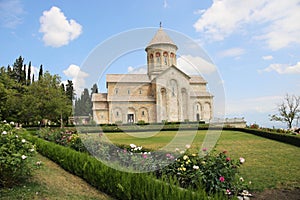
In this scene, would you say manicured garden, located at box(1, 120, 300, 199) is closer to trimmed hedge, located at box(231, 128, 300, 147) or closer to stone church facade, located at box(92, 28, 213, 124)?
trimmed hedge, located at box(231, 128, 300, 147)

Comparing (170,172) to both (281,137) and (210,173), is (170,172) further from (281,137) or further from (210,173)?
(281,137)

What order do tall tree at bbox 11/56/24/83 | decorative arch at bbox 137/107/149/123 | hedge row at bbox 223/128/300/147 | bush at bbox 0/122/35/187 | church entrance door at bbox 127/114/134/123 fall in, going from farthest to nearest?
tall tree at bbox 11/56/24/83
decorative arch at bbox 137/107/149/123
church entrance door at bbox 127/114/134/123
hedge row at bbox 223/128/300/147
bush at bbox 0/122/35/187

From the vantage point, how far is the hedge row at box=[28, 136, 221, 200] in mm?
3566

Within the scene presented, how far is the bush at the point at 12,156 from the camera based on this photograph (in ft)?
16.2

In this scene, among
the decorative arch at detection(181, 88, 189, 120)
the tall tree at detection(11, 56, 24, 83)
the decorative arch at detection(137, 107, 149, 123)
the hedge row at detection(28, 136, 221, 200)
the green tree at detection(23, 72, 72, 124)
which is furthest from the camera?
the tall tree at detection(11, 56, 24, 83)

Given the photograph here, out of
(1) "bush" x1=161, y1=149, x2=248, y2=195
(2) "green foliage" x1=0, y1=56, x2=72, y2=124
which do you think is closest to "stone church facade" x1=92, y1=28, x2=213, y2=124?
(2) "green foliage" x1=0, y1=56, x2=72, y2=124

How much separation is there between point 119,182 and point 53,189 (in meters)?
1.81

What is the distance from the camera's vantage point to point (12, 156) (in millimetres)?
5109

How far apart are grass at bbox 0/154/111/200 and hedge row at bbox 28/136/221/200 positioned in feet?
0.68

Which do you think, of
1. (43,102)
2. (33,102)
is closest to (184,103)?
(43,102)

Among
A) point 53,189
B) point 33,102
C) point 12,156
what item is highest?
point 33,102

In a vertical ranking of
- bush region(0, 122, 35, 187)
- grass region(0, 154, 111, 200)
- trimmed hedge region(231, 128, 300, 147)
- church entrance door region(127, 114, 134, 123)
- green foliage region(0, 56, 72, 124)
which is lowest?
grass region(0, 154, 111, 200)

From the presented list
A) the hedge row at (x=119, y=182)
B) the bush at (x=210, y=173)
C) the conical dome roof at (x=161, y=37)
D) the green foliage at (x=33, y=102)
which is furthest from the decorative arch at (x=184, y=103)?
the bush at (x=210, y=173)

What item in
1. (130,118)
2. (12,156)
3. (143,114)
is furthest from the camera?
(143,114)
